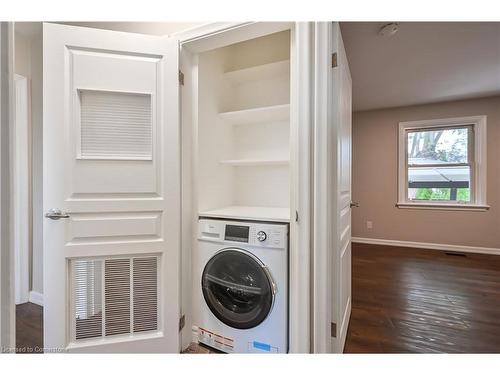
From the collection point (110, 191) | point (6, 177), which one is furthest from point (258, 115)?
point (6, 177)

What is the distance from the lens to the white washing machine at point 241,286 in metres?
1.37

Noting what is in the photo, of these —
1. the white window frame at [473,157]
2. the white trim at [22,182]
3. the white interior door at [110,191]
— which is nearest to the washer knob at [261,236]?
the white interior door at [110,191]

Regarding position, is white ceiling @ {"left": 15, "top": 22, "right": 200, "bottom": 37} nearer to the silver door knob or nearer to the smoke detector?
the silver door knob

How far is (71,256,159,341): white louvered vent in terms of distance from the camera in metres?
1.36

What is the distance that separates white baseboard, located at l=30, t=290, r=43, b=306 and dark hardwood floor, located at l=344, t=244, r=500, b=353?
2.55 m

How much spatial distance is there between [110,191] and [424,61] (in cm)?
326

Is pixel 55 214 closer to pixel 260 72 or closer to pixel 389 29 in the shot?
pixel 260 72

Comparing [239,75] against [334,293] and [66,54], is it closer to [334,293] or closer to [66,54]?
[66,54]

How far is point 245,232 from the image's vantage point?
1.45m

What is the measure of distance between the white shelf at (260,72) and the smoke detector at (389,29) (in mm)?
941

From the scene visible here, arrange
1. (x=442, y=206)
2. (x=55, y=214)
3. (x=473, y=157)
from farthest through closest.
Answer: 1. (x=442, y=206)
2. (x=473, y=157)
3. (x=55, y=214)

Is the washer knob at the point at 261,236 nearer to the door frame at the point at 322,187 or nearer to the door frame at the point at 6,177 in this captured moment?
the door frame at the point at 322,187
